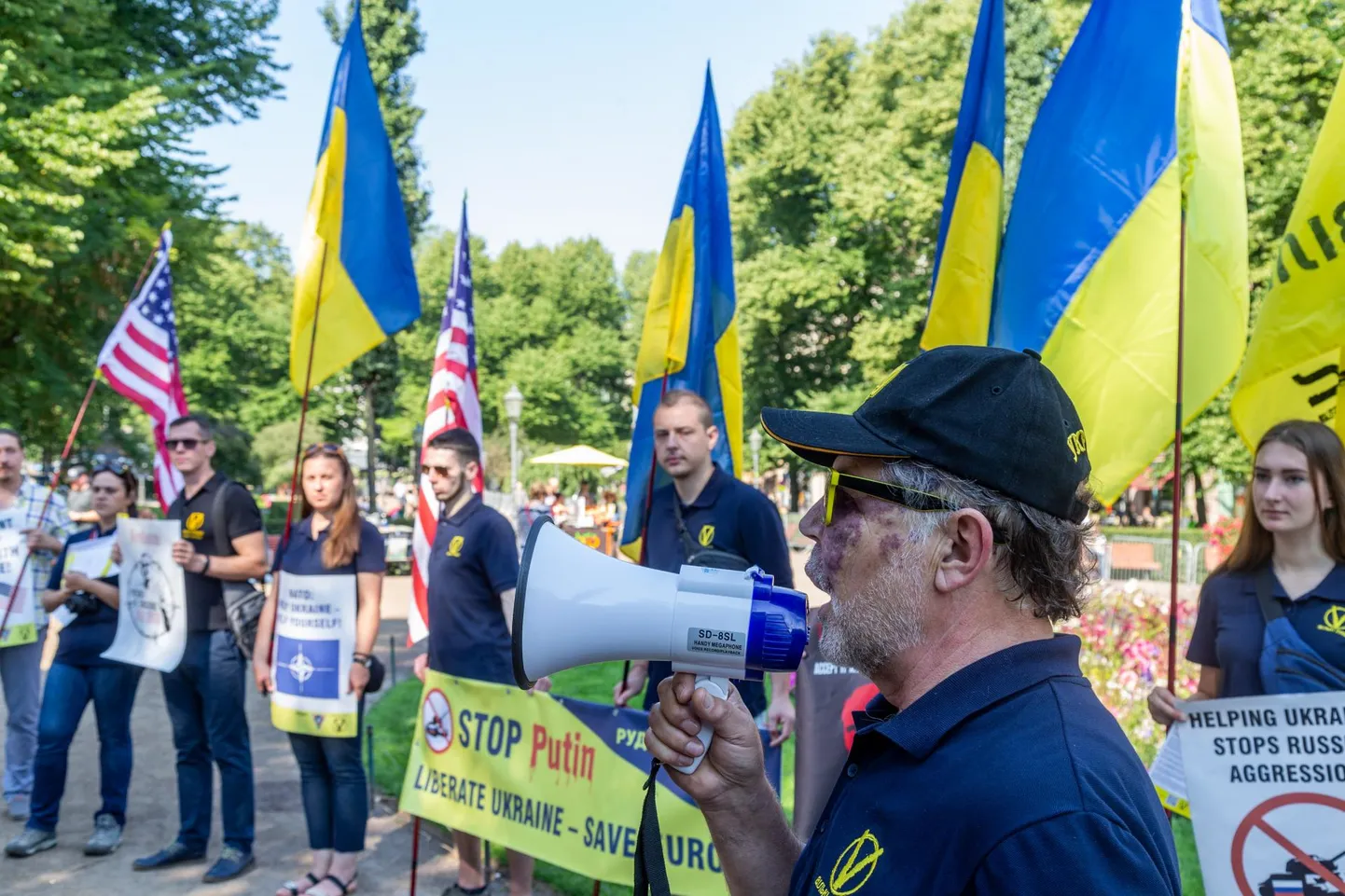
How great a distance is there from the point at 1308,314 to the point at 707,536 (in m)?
2.43

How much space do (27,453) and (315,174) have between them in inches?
771

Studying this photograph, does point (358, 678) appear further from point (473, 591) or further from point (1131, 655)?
point (1131, 655)

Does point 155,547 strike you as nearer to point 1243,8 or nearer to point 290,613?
point 290,613

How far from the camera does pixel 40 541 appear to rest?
19.2 ft

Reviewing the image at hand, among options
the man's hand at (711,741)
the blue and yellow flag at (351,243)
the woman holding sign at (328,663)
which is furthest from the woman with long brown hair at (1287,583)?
the blue and yellow flag at (351,243)

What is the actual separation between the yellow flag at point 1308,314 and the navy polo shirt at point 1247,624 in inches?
33.7

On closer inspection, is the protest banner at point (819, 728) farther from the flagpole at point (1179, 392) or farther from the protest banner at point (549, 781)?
the flagpole at point (1179, 392)

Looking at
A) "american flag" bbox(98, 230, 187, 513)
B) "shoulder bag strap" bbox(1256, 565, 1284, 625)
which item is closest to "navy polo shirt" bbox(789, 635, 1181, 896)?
"shoulder bag strap" bbox(1256, 565, 1284, 625)

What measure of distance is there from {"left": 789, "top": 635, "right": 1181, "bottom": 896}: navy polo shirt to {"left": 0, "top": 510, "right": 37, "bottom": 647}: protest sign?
607 cm

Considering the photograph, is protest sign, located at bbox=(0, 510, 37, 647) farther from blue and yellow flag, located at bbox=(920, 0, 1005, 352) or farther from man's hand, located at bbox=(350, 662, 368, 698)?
blue and yellow flag, located at bbox=(920, 0, 1005, 352)

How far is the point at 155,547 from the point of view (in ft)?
17.3

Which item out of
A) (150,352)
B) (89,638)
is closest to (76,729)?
(89,638)

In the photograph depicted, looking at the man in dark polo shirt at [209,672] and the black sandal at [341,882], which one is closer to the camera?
the black sandal at [341,882]

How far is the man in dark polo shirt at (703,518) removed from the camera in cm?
414
